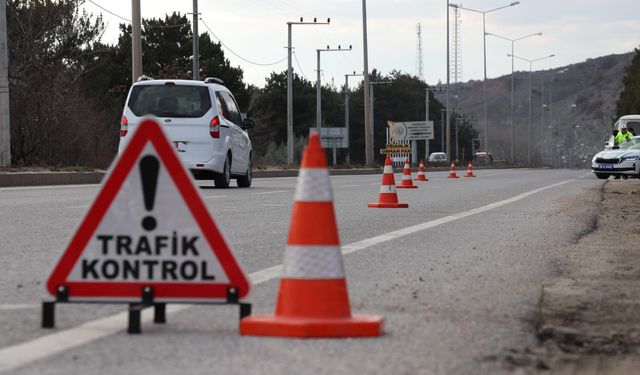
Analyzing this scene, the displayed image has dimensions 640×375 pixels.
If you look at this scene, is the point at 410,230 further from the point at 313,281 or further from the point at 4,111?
the point at 4,111

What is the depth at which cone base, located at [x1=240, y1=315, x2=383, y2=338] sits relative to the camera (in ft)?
17.5

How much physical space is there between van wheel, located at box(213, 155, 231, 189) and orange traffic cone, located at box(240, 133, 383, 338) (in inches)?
638

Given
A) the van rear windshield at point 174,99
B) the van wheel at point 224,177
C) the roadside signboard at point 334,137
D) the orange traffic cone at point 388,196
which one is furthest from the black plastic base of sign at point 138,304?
the roadside signboard at point 334,137

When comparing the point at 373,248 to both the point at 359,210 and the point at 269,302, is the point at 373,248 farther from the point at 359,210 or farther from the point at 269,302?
the point at 359,210

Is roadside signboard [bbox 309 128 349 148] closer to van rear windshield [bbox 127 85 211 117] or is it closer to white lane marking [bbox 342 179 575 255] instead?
van rear windshield [bbox 127 85 211 117]

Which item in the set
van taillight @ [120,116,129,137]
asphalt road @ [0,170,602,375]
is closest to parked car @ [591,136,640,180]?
van taillight @ [120,116,129,137]

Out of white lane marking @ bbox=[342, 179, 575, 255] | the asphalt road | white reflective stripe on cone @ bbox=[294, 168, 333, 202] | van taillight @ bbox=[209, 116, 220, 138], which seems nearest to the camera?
the asphalt road

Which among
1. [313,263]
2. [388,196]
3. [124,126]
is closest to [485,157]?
[124,126]

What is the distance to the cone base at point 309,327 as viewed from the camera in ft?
17.5

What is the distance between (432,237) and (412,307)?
486 centimetres

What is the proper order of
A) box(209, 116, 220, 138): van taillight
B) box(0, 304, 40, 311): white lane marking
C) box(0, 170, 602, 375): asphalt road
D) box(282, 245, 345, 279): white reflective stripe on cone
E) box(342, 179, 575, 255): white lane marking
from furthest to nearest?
1. box(209, 116, 220, 138): van taillight
2. box(342, 179, 575, 255): white lane marking
3. box(0, 304, 40, 311): white lane marking
4. box(282, 245, 345, 279): white reflective stripe on cone
5. box(0, 170, 602, 375): asphalt road

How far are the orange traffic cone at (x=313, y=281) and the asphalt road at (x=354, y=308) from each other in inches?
3.0

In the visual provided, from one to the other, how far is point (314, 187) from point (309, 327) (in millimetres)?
705

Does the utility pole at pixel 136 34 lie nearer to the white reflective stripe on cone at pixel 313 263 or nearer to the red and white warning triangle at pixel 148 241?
the red and white warning triangle at pixel 148 241
